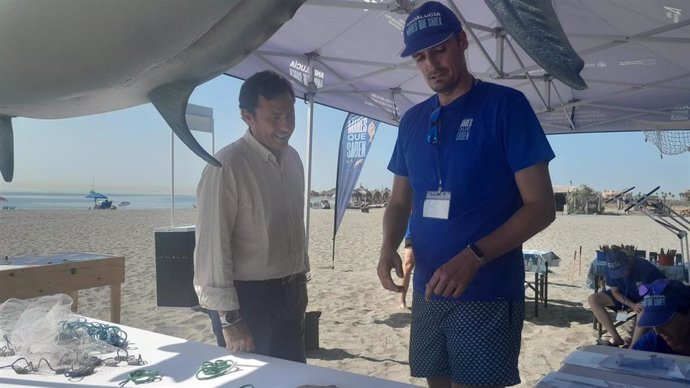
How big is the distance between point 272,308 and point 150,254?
27.3 ft

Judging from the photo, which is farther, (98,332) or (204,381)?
(98,332)

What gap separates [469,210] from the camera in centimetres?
105

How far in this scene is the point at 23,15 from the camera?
599mm

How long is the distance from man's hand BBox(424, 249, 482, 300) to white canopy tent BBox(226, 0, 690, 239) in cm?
216

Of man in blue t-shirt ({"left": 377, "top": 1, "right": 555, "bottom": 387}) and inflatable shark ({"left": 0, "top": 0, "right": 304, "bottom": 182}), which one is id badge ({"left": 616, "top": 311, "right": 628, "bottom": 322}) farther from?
inflatable shark ({"left": 0, "top": 0, "right": 304, "bottom": 182})

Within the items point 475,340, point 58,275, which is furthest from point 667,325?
point 58,275

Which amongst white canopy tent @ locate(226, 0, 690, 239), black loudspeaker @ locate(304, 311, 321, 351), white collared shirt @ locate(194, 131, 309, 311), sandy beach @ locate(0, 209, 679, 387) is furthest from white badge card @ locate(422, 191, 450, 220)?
black loudspeaker @ locate(304, 311, 321, 351)

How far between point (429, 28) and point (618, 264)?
328 centimetres

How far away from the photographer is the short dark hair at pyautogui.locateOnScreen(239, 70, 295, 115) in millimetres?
1409

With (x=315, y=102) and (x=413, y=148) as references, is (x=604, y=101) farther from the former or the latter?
(x=413, y=148)

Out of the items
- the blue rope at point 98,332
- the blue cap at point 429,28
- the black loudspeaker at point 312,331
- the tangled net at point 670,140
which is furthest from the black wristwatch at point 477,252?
the tangled net at point 670,140

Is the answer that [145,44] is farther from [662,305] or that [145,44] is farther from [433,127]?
[662,305]

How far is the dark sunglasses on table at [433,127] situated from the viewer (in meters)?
1.12

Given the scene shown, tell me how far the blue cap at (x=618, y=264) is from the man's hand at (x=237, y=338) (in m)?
3.22
